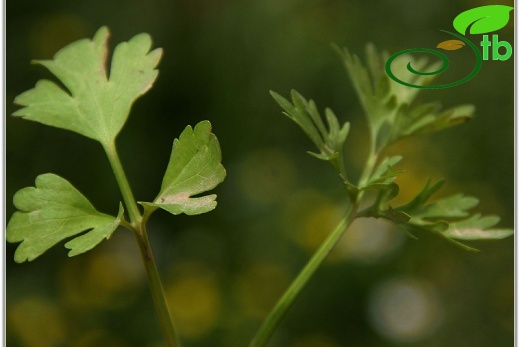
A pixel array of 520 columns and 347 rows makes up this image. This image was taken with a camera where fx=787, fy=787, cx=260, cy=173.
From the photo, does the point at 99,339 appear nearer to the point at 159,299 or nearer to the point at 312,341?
the point at 312,341

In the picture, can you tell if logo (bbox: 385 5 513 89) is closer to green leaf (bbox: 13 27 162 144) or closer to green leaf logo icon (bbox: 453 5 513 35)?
green leaf logo icon (bbox: 453 5 513 35)

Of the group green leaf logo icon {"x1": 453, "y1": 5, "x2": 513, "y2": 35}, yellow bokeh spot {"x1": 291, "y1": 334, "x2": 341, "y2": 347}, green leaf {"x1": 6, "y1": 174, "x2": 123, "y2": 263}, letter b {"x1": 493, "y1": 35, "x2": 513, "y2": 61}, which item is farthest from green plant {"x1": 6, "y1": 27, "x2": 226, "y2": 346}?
yellow bokeh spot {"x1": 291, "y1": 334, "x2": 341, "y2": 347}

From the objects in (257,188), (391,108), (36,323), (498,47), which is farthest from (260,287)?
(391,108)

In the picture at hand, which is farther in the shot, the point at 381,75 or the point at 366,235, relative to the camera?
the point at 366,235

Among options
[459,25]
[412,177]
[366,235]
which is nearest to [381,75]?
[459,25]

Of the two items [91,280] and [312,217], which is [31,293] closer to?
[91,280]

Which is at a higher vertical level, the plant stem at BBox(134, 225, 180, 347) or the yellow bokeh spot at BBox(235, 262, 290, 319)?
the plant stem at BBox(134, 225, 180, 347)

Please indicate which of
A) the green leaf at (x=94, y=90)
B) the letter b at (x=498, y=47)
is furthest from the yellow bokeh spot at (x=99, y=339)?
the green leaf at (x=94, y=90)

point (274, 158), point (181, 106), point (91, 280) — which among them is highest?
point (181, 106)
